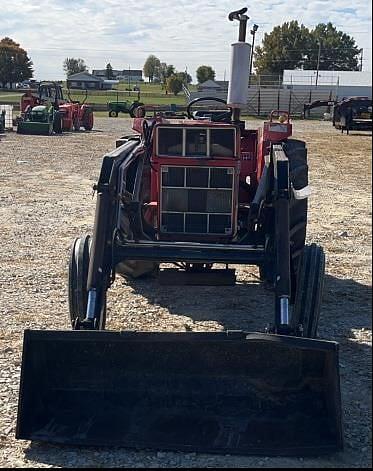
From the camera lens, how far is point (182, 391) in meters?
3.86

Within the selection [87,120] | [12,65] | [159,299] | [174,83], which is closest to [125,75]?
[174,83]

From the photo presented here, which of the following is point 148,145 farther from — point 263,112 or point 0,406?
point 263,112

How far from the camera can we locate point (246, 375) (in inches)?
151

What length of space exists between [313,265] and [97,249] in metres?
1.50

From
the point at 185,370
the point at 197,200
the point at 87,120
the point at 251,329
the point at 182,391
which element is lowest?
the point at 251,329

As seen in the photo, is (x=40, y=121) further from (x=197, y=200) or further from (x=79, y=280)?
(x=79, y=280)

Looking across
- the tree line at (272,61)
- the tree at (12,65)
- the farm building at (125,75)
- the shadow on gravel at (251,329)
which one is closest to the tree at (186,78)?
the tree line at (272,61)

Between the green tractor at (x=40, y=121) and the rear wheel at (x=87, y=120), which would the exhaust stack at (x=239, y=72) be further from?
the rear wheel at (x=87, y=120)

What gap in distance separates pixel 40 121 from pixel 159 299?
70.9ft

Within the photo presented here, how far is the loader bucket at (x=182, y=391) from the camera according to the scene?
3527 millimetres

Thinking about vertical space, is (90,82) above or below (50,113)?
above

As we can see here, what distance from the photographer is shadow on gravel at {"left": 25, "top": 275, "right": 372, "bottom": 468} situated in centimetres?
336

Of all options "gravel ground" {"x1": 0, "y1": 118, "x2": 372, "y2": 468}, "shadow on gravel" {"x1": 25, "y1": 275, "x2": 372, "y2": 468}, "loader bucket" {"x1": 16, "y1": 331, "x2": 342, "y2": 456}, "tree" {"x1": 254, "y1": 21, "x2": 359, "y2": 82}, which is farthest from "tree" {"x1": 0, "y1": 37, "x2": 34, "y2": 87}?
"loader bucket" {"x1": 16, "y1": 331, "x2": 342, "y2": 456}

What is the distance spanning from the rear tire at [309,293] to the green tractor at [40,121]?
22.5 metres
